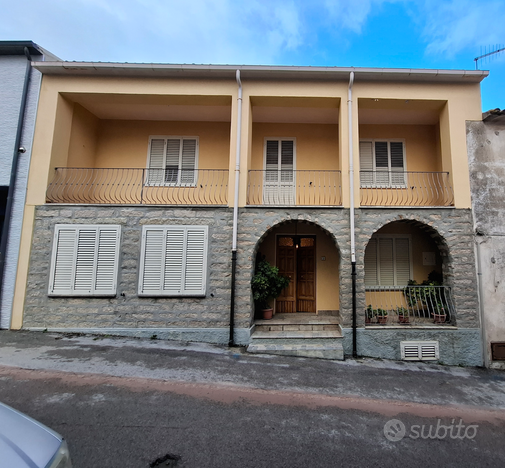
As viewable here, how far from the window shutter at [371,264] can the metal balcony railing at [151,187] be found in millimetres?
4525

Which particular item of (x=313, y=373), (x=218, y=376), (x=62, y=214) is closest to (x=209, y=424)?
(x=218, y=376)

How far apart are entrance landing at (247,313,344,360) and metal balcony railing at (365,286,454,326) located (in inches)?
41.3

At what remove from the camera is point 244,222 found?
6.74m

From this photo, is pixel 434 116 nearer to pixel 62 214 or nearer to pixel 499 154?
pixel 499 154

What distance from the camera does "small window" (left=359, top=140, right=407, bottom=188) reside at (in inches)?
322

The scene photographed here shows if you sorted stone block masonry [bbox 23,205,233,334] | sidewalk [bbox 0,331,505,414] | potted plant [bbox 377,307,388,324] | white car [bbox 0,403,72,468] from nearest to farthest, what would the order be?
white car [bbox 0,403,72,468]
sidewalk [bbox 0,331,505,414]
stone block masonry [bbox 23,205,233,334]
potted plant [bbox 377,307,388,324]

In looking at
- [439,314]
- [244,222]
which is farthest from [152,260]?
[439,314]

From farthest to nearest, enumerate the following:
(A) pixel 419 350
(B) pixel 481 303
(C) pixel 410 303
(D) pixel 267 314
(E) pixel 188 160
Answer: (E) pixel 188 160 → (C) pixel 410 303 → (D) pixel 267 314 → (B) pixel 481 303 → (A) pixel 419 350

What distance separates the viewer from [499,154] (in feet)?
22.4

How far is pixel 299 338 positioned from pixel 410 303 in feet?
11.4

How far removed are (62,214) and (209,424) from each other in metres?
6.02

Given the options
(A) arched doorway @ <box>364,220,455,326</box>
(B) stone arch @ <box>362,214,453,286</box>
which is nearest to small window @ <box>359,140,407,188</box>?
(A) arched doorway @ <box>364,220,455,326</box>

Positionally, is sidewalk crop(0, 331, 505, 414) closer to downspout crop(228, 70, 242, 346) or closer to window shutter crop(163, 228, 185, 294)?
downspout crop(228, 70, 242, 346)

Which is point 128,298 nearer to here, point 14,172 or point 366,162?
point 14,172
